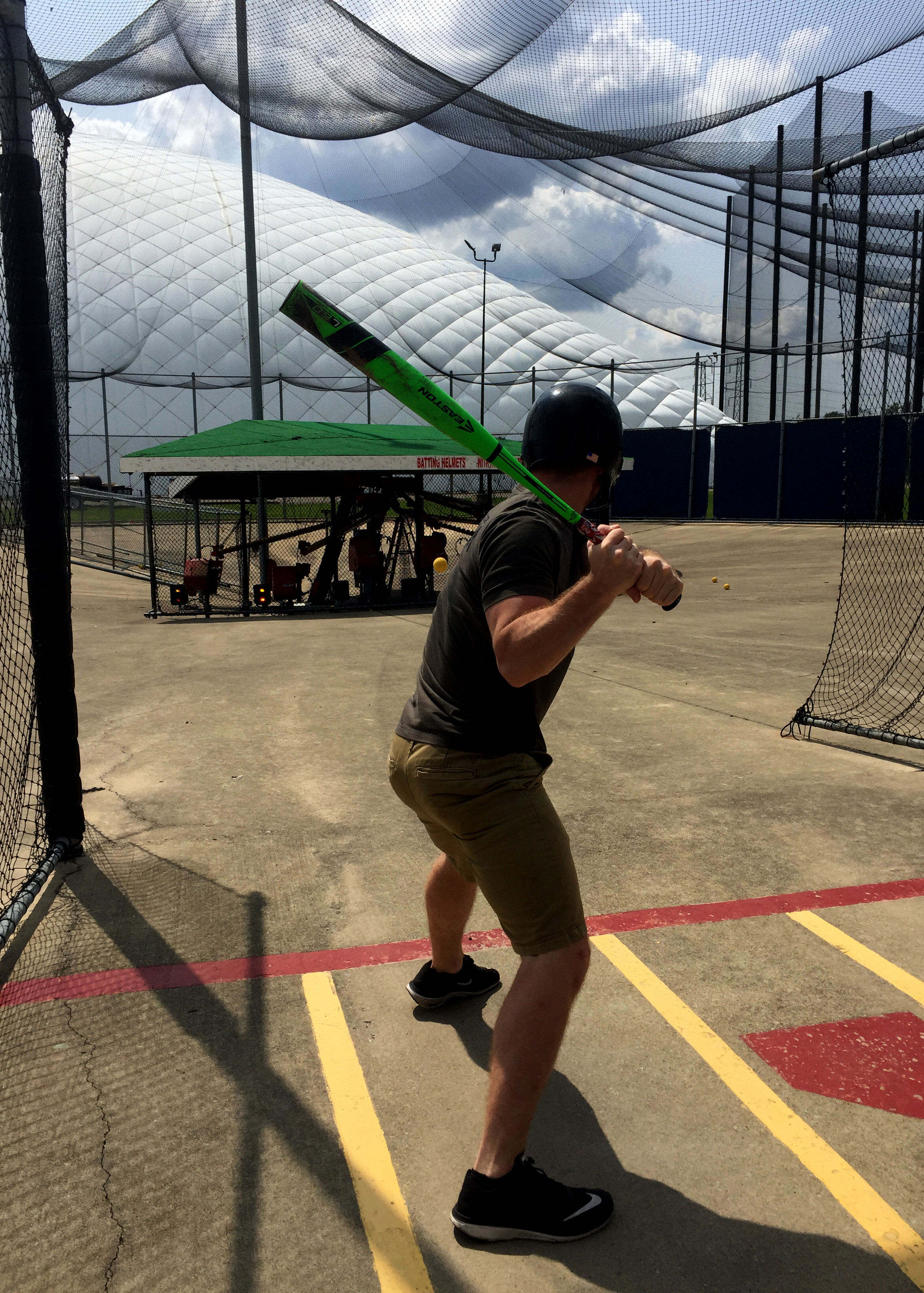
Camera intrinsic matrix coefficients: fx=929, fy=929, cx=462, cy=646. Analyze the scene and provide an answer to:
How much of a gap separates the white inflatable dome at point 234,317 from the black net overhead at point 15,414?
103ft

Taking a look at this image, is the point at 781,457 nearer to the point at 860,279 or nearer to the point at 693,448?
the point at 693,448

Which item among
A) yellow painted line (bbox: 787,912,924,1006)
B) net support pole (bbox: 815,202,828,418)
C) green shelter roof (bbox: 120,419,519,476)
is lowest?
yellow painted line (bbox: 787,912,924,1006)

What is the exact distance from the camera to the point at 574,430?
224 centimetres

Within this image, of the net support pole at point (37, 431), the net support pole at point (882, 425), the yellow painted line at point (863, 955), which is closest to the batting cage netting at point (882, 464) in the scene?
the net support pole at point (882, 425)

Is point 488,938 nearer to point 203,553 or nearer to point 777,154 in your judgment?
point 777,154

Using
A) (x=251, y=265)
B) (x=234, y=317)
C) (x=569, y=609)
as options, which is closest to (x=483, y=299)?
(x=234, y=317)

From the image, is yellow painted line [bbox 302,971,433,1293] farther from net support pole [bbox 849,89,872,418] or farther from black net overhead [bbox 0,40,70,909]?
net support pole [bbox 849,89,872,418]

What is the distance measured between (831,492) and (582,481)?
20.9 meters

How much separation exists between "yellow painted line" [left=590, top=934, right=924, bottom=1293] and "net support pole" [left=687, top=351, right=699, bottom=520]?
76.1 feet

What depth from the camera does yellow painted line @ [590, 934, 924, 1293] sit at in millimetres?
1994

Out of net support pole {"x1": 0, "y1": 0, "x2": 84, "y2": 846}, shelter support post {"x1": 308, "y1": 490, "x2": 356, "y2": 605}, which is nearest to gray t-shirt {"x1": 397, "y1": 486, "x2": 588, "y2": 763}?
net support pole {"x1": 0, "y1": 0, "x2": 84, "y2": 846}

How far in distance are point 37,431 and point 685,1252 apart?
3550 millimetres

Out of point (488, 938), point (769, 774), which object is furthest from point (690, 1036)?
point (769, 774)

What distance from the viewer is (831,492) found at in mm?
21297
